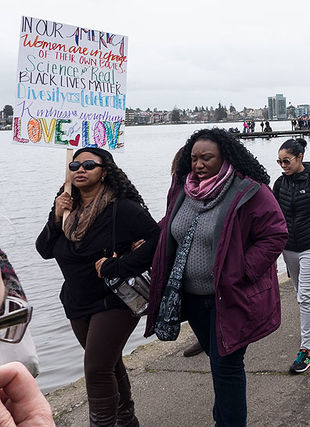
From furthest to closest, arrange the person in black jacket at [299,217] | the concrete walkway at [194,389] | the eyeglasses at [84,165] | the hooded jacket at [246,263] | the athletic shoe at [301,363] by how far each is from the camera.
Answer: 1. the person in black jacket at [299,217]
2. the athletic shoe at [301,363]
3. the concrete walkway at [194,389]
4. the eyeglasses at [84,165]
5. the hooded jacket at [246,263]

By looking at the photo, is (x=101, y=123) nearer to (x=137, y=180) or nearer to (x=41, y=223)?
(x=41, y=223)

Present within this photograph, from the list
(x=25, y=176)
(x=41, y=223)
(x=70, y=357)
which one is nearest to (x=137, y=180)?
(x=25, y=176)

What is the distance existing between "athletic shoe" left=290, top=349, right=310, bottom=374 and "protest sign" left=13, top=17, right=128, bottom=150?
2.07 meters

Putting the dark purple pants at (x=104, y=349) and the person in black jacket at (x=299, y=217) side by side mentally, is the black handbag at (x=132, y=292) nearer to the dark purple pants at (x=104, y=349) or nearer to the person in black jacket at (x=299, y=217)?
the dark purple pants at (x=104, y=349)

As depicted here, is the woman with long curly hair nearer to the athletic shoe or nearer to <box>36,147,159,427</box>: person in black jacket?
<box>36,147,159,427</box>: person in black jacket

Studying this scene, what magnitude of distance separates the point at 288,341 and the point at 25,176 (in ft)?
92.3

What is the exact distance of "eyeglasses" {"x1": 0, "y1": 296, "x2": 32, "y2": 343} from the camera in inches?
59.3

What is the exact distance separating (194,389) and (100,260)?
144 cm

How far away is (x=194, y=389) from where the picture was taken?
4434 millimetres

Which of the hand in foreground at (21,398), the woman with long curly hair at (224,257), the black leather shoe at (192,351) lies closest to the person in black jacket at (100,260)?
the woman with long curly hair at (224,257)

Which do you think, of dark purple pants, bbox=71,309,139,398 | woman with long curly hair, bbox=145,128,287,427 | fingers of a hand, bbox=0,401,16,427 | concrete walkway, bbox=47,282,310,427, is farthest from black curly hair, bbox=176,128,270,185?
fingers of a hand, bbox=0,401,16,427

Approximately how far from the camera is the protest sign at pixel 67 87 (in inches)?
160

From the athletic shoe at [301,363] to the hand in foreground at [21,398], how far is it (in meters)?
3.25

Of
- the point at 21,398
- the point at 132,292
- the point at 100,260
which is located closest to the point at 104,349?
the point at 132,292
